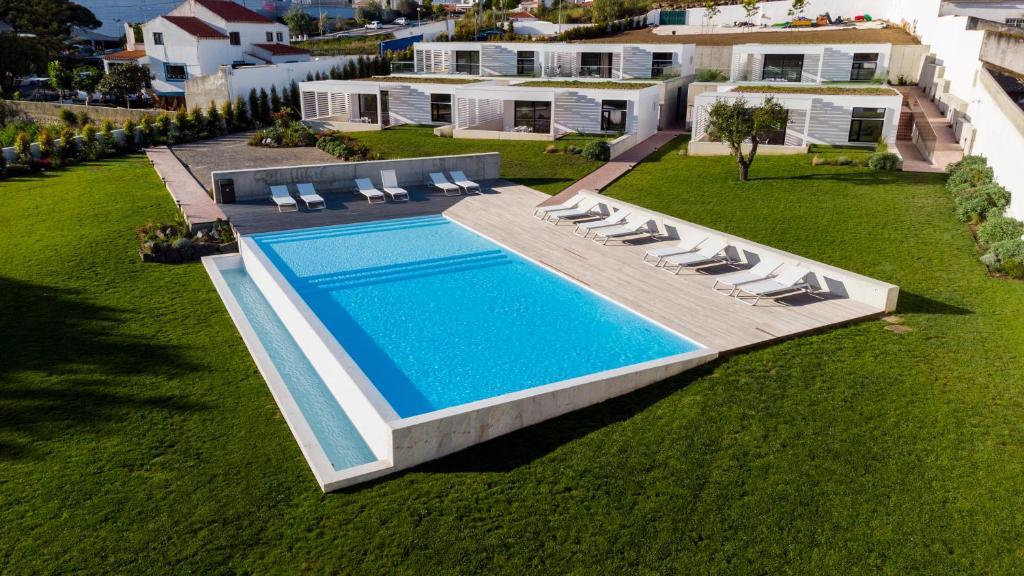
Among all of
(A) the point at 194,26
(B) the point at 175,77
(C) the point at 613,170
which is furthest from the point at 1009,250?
(B) the point at 175,77

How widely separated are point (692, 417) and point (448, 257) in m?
8.48

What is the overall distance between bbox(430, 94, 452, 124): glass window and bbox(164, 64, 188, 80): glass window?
23.2 m

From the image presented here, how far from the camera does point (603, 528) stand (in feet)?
25.1

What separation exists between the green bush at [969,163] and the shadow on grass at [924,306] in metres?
9.94

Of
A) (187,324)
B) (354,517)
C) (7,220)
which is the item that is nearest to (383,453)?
(354,517)

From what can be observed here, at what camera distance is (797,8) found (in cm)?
7019

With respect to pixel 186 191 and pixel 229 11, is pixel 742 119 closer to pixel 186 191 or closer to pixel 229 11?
pixel 186 191

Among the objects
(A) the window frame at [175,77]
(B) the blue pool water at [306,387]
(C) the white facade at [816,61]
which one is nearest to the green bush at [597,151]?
(B) the blue pool water at [306,387]

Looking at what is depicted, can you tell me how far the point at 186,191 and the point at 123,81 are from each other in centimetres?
2943

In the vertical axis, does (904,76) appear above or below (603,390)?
above

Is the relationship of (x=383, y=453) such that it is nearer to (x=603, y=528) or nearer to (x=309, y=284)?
(x=603, y=528)

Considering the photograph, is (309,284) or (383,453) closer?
(383,453)

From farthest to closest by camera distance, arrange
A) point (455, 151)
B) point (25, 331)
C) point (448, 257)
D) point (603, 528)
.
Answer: point (455, 151) < point (448, 257) < point (25, 331) < point (603, 528)

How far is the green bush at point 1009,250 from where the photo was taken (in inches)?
567
